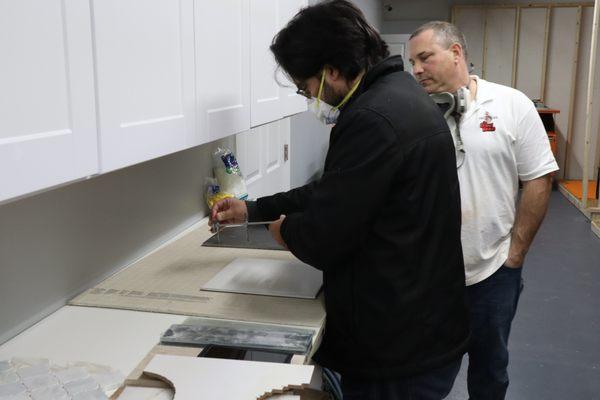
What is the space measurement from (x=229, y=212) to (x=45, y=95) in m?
0.97

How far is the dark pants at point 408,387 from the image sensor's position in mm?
1337

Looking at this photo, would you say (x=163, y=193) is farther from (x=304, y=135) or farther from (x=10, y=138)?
(x=304, y=135)

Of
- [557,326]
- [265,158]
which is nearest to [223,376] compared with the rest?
[265,158]

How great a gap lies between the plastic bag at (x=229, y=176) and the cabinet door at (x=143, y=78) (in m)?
0.95

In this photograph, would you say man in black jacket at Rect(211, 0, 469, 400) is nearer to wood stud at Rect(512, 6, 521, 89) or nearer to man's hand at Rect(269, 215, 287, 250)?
man's hand at Rect(269, 215, 287, 250)

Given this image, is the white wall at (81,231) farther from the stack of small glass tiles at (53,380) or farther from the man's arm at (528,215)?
the man's arm at (528,215)

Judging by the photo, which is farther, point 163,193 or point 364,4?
point 364,4

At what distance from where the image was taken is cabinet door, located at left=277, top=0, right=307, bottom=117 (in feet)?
7.64

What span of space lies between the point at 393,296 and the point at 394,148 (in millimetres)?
327

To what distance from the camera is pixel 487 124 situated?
2.01 m

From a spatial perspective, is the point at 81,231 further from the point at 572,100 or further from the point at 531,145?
the point at 572,100

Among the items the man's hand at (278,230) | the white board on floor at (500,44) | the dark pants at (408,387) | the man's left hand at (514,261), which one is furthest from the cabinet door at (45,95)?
the white board on floor at (500,44)

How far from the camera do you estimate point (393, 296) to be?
129cm

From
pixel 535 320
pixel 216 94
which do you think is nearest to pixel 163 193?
pixel 216 94
